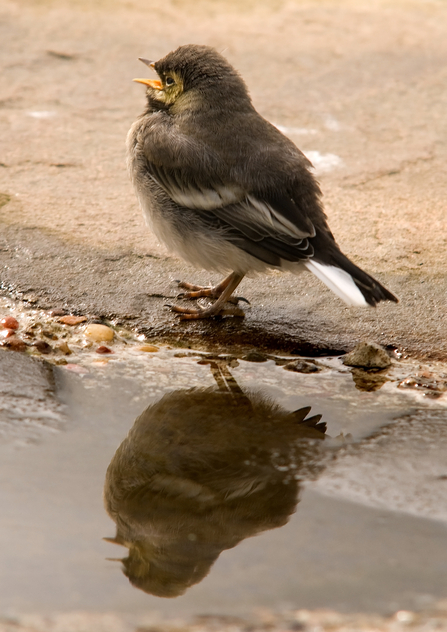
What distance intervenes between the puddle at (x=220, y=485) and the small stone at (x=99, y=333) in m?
0.07

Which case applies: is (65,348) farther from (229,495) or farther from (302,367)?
(229,495)

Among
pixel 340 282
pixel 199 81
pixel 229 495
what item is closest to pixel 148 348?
pixel 340 282

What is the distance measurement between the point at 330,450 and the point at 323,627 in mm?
1051

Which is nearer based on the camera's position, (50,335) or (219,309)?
(50,335)

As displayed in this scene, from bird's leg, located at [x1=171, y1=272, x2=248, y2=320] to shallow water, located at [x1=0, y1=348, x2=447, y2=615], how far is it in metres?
0.62

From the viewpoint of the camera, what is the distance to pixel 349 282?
390 cm

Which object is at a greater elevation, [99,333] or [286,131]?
[286,131]

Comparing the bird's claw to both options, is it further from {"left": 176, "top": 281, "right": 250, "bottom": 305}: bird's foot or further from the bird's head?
the bird's head

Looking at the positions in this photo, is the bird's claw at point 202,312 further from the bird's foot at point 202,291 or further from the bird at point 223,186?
the bird's foot at point 202,291

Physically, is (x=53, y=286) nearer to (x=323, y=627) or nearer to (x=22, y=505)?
(x=22, y=505)

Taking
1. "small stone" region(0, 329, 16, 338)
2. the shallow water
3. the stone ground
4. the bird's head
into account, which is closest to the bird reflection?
the shallow water

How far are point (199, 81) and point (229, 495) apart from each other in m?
2.68

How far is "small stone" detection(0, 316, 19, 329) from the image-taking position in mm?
4223

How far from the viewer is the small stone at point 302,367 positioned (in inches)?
157
